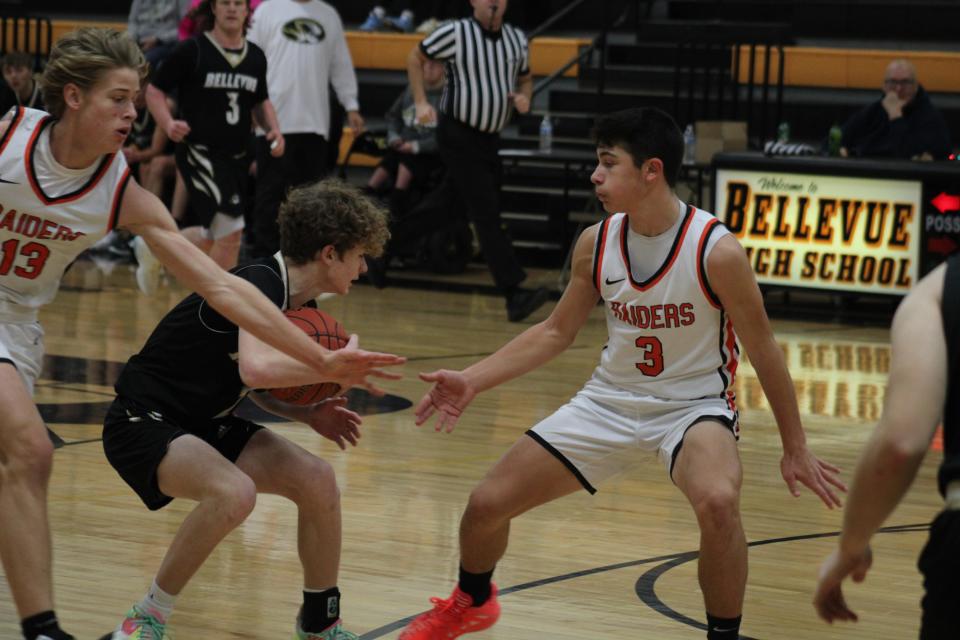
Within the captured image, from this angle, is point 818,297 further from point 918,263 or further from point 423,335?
point 423,335

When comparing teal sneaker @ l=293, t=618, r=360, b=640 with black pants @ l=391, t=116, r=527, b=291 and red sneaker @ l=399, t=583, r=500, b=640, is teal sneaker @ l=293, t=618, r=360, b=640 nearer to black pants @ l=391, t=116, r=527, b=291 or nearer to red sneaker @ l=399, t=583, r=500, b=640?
red sneaker @ l=399, t=583, r=500, b=640

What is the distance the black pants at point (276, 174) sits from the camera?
10.9 metres

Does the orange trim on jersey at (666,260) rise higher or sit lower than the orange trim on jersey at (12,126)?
lower

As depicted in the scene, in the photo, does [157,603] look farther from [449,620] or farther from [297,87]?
[297,87]

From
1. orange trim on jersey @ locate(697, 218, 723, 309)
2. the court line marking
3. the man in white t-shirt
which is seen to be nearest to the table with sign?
the man in white t-shirt

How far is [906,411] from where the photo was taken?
2.39 metres

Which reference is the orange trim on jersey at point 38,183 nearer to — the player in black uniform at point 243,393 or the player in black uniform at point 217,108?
the player in black uniform at point 243,393

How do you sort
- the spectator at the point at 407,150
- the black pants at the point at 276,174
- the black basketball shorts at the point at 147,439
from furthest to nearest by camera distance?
the spectator at the point at 407,150 < the black pants at the point at 276,174 < the black basketball shorts at the point at 147,439

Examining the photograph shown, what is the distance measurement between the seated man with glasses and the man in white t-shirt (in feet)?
12.0

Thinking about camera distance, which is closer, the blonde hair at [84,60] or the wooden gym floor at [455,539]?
the blonde hair at [84,60]

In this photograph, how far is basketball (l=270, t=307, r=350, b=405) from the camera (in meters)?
3.90

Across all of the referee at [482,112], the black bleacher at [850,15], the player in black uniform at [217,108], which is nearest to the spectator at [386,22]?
the black bleacher at [850,15]

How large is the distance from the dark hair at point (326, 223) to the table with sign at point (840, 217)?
692 centimetres

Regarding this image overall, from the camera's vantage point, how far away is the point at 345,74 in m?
11.3
